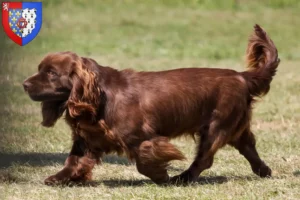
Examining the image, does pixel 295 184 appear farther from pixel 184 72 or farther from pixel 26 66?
pixel 26 66

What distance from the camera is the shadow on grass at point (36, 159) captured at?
7.97 m

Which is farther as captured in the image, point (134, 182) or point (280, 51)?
point (280, 51)

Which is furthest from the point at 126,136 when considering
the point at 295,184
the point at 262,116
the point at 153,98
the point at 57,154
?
the point at 262,116

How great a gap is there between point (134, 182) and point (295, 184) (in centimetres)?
136

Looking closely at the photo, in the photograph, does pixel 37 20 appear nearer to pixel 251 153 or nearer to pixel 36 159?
pixel 36 159

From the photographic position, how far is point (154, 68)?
50.7 feet

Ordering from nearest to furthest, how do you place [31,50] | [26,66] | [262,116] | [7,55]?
[7,55] < [31,50] < [26,66] < [262,116]

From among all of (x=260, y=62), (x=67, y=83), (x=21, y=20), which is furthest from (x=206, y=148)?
(x=21, y=20)

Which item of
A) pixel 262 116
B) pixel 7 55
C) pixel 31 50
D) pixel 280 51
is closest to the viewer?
pixel 7 55

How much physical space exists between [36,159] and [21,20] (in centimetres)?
179

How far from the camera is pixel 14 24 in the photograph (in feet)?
22.5

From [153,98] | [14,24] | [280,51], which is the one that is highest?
[14,24]

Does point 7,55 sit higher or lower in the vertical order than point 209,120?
higher

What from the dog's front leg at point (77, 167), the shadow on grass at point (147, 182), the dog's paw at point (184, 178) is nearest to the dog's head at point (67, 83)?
the dog's front leg at point (77, 167)
